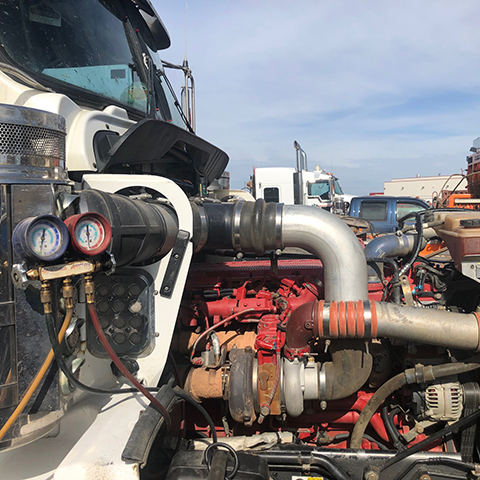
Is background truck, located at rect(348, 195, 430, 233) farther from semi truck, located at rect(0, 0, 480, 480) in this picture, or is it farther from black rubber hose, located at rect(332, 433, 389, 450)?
black rubber hose, located at rect(332, 433, 389, 450)

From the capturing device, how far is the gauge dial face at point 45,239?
3.76 feet

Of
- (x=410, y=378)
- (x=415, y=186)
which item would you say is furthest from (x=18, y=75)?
(x=415, y=186)

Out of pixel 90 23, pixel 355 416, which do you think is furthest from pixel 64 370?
pixel 90 23

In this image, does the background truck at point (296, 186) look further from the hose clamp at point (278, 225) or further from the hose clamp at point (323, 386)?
the hose clamp at point (323, 386)

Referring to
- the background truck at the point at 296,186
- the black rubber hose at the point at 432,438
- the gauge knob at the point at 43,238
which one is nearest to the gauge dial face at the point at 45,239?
the gauge knob at the point at 43,238

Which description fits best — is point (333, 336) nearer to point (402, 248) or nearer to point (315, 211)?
point (315, 211)

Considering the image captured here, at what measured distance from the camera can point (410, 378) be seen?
198cm

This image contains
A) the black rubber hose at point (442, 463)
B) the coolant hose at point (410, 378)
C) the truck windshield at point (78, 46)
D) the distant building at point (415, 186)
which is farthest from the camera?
the distant building at point (415, 186)

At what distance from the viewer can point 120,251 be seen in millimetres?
1497

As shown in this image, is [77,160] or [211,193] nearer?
[77,160]

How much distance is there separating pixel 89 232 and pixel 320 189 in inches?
576

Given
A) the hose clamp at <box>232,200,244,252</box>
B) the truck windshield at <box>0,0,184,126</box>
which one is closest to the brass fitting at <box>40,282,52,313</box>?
the hose clamp at <box>232,200,244,252</box>

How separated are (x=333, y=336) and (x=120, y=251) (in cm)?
105

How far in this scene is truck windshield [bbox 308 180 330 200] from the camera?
15.2 meters
